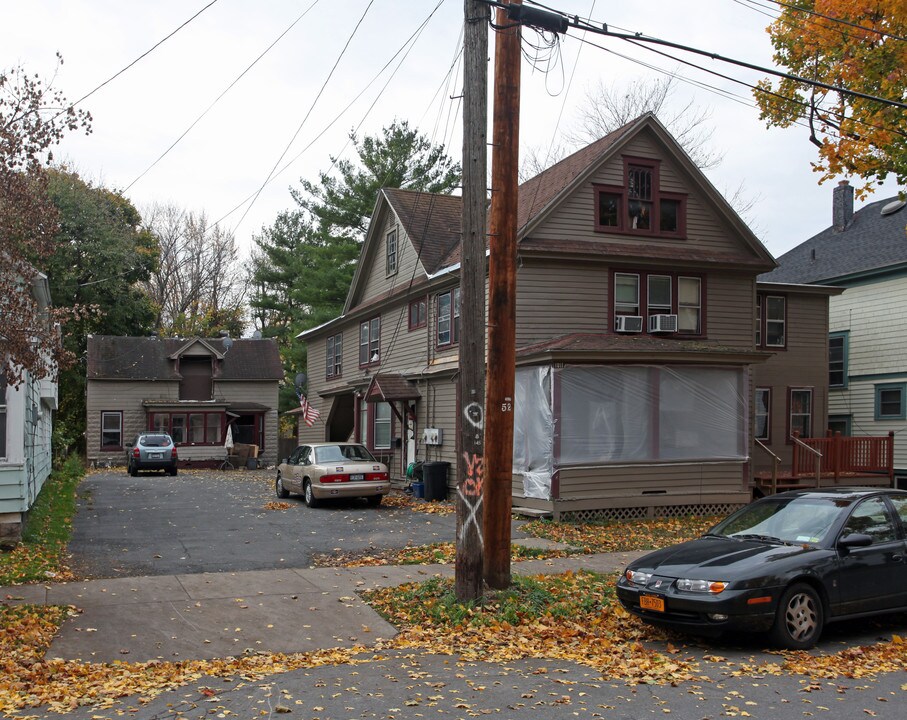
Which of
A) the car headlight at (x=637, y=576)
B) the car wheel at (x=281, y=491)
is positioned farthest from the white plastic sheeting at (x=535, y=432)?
the car headlight at (x=637, y=576)

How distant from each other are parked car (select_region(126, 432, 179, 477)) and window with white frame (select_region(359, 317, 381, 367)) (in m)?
9.35

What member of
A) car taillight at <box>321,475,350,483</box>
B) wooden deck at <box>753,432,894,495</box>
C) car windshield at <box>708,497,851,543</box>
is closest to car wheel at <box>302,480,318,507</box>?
car taillight at <box>321,475,350,483</box>

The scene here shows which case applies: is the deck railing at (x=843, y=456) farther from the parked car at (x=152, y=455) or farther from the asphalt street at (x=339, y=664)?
the parked car at (x=152, y=455)

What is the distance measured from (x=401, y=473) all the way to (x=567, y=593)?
51.6ft

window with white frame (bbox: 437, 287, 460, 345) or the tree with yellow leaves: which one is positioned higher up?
the tree with yellow leaves

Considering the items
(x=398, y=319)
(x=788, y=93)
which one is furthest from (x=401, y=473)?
(x=788, y=93)

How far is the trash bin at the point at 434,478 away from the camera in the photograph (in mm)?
22062

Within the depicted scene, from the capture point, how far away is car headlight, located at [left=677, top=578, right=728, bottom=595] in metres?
8.28

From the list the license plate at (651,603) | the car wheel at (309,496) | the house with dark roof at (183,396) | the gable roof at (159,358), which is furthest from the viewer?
the gable roof at (159,358)

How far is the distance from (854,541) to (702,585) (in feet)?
5.80

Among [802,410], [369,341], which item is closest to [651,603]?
[802,410]

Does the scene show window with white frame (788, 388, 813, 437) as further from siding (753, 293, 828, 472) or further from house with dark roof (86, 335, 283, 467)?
house with dark roof (86, 335, 283, 467)

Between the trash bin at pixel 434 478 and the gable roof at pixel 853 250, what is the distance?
15.6 m

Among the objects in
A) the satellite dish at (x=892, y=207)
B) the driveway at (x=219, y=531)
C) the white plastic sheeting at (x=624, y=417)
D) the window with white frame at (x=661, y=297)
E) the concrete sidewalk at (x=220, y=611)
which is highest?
the satellite dish at (x=892, y=207)
